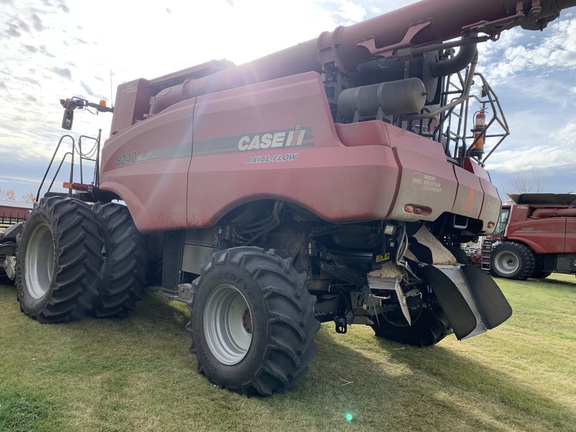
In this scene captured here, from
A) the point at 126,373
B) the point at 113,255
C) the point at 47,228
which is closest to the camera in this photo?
the point at 126,373

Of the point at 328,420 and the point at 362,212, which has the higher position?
the point at 362,212

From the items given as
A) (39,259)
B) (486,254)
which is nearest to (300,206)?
(39,259)

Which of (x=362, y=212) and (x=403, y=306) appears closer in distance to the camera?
(x=362, y=212)

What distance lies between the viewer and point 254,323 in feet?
10.3

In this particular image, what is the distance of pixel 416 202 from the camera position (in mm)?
3191

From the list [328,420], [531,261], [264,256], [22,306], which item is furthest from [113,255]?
[531,261]

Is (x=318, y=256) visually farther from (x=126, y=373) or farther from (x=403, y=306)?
(x=126, y=373)

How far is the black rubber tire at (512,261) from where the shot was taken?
45.0 ft

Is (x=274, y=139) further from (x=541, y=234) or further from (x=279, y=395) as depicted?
(x=541, y=234)

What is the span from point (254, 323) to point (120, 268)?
2.32m

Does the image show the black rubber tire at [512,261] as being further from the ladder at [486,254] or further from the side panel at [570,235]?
the side panel at [570,235]

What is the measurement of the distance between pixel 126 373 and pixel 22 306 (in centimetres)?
234

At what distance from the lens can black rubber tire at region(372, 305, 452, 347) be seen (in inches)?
187

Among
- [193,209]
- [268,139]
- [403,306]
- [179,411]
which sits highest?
[268,139]
